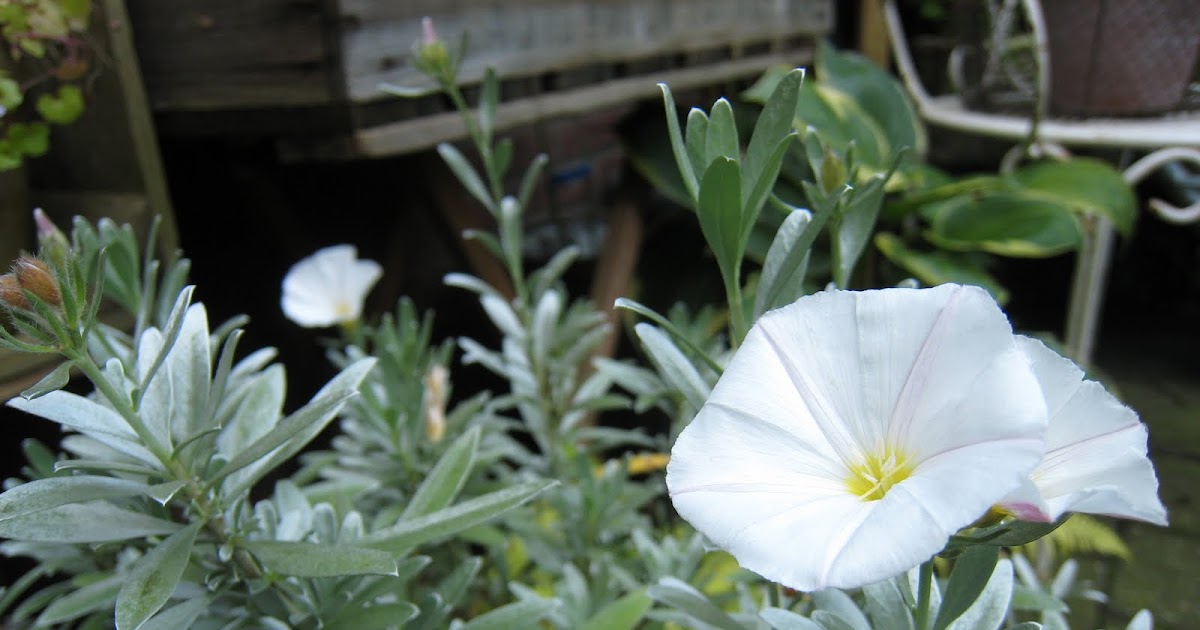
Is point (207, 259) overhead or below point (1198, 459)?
overhead

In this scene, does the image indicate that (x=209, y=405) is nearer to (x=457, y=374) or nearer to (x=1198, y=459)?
(x=457, y=374)

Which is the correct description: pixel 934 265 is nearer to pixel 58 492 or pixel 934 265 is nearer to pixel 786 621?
pixel 786 621

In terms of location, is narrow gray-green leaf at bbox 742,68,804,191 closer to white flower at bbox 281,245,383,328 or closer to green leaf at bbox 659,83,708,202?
green leaf at bbox 659,83,708,202

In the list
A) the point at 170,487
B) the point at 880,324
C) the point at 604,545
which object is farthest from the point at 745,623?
the point at 604,545

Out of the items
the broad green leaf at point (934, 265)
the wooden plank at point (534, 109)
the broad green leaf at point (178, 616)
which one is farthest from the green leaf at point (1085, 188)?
the broad green leaf at point (178, 616)

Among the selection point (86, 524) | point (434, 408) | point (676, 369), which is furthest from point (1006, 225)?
point (86, 524)

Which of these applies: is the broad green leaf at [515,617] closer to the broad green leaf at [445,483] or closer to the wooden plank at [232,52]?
the broad green leaf at [445,483]

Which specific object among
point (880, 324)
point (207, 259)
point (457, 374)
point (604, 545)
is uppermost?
point (880, 324)
